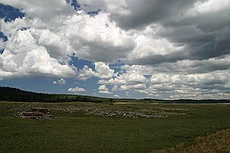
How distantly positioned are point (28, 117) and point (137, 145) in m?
40.0

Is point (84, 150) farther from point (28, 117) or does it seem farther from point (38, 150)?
point (28, 117)

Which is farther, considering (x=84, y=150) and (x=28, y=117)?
(x=28, y=117)

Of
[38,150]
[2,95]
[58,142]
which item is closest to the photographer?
[38,150]

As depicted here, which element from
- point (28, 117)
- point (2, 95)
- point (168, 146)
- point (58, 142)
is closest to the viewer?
point (168, 146)

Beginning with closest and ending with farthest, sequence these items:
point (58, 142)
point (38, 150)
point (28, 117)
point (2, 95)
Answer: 1. point (38, 150)
2. point (58, 142)
3. point (28, 117)
4. point (2, 95)

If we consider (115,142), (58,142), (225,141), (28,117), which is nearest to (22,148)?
(58,142)

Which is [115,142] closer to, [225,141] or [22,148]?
[22,148]

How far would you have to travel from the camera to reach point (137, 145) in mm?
34156

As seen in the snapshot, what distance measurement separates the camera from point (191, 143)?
117ft

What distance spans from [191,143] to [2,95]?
181 metres


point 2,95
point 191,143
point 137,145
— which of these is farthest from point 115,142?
point 2,95

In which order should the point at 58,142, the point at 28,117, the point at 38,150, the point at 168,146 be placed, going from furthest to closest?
1. the point at 28,117
2. the point at 58,142
3. the point at 168,146
4. the point at 38,150

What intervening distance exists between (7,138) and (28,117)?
1186 inches

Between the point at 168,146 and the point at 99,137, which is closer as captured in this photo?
the point at 168,146
